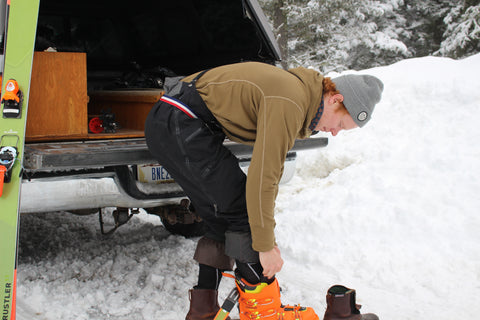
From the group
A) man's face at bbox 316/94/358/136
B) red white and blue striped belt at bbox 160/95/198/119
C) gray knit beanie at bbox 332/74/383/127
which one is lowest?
red white and blue striped belt at bbox 160/95/198/119

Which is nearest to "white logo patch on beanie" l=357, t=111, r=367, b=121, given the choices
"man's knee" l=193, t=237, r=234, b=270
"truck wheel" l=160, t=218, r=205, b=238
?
"man's knee" l=193, t=237, r=234, b=270

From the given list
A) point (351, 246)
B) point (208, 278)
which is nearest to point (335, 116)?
point (208, 278)

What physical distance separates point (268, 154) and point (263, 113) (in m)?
0.17

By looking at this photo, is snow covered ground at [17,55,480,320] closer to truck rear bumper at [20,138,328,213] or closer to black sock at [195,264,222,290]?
black sock at [195,264,222,290]

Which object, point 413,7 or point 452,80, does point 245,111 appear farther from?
point 413,7

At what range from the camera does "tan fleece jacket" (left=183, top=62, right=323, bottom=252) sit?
1.87m

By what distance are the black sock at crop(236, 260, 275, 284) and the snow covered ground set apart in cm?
73

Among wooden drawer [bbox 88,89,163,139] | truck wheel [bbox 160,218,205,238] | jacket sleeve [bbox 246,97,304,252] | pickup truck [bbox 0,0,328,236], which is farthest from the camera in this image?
truck wheel [bbox 160,218,205,238]

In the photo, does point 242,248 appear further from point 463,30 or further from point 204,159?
point 463,30

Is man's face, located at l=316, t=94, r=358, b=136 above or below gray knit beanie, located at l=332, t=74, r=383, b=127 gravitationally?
below

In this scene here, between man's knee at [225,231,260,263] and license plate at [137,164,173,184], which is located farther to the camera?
license plate at [137,164,173,184]

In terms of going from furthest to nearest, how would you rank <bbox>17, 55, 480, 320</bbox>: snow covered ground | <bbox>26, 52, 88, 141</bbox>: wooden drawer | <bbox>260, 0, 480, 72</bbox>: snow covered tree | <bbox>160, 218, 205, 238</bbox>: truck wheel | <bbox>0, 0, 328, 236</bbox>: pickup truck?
<bbox>260, 0, 480, 72</bbox>: snow covered tree < <bbox>160, 218, 205, 238</bbox>: truck wheel < <bbox>17, 55, 480, 320</bbox>: snow covered ground < <bbox>26, 52, 88, 141</bbox>: wooden drawer < <bbox>0, 0, 328, 236</bbox>: pickup truck

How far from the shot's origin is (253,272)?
2.19 metres

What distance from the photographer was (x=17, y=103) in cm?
217
